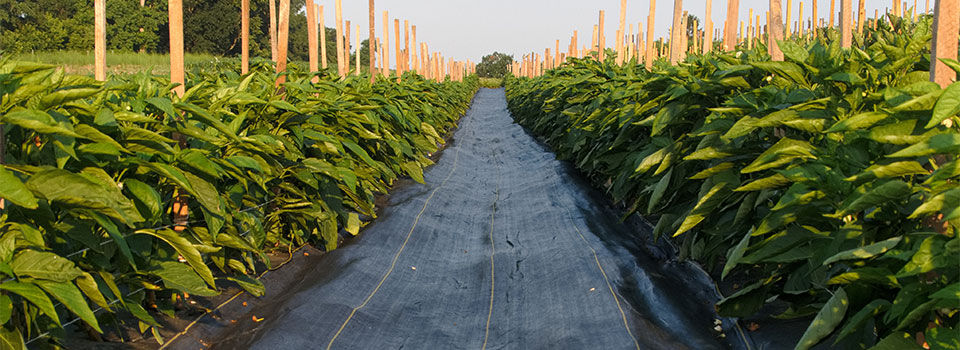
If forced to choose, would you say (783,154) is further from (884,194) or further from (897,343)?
(897,343)

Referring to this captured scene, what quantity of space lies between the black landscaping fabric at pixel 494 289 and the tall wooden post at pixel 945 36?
4.78 ft

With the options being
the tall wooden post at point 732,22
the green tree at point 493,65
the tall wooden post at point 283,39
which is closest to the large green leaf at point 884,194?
the tall wooden post at point 732,22

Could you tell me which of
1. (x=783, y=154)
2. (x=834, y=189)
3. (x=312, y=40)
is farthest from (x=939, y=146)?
(x=312, y=40)

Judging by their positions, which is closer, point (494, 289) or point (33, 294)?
point (33, 294)

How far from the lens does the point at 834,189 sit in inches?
91.2

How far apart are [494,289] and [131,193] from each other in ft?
7.63

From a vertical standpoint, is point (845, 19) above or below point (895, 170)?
above

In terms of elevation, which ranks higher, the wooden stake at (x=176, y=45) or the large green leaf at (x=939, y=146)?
the wooden stake at (x=176, y=45)

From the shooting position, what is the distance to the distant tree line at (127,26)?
2598 cm

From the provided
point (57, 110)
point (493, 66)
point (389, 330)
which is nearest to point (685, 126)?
point (389, 330)

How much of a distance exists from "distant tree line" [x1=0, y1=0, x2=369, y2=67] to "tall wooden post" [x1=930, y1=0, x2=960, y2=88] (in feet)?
55.1

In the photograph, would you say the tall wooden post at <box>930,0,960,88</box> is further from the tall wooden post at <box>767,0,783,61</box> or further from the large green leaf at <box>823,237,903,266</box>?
the tall wooden post at <box>767,0,783,61</box>

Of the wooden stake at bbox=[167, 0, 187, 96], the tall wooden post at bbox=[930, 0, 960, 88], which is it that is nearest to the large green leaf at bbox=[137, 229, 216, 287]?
the wooden stake at bbox=[167, 0, 187, 96]

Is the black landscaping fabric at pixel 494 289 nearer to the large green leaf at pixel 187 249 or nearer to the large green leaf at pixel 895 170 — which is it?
the large green leaf at pixel 187 249
